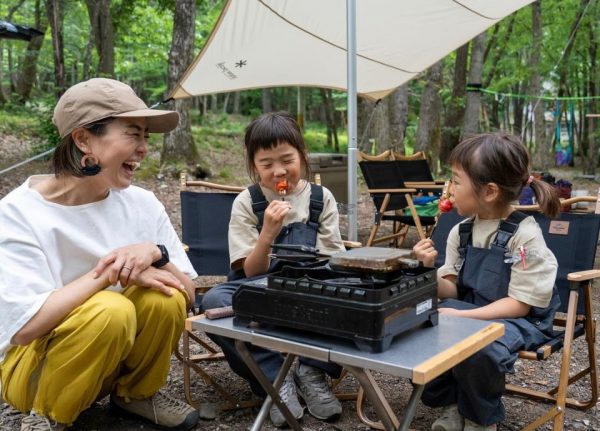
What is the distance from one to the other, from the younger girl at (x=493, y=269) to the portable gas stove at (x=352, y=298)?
51cm

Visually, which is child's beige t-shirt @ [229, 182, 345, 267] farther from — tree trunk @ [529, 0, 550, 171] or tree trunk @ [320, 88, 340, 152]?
tree trunk @ [320, 88, 340, 152]

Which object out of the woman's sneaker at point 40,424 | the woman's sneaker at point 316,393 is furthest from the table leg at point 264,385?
the woman's sneaker at point 40,424

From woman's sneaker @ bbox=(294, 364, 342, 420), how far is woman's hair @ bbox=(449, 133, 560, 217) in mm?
1102

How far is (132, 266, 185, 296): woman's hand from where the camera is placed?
2.39m

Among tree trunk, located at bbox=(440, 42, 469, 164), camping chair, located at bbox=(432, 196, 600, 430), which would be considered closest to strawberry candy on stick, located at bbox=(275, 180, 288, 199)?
camping chair, located at bbox=(432, 196, 600, 430)

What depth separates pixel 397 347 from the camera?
1737 mm

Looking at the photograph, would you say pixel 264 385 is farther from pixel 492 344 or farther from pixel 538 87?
pixel 538 87

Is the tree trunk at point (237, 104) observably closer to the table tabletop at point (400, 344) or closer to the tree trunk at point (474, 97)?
the tree trunk at point (474, 97)

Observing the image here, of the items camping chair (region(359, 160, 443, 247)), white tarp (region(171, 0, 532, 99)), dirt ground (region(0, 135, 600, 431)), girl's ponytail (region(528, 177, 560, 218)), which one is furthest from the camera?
camping chair (region(359, 160, 443, 247))

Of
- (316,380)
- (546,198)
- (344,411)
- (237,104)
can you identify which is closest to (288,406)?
(316,380)

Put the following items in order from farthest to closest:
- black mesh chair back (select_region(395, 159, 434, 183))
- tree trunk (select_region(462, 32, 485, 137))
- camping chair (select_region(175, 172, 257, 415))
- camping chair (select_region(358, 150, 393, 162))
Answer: tree trunk (select_region(462, 32, 485, 137)), black mesh chair back (select_region(395, 159, 434, 183)), camping chair (select_region(358, 150, 393, 162)), camping chair (select_region(175, 172, 257, 415))

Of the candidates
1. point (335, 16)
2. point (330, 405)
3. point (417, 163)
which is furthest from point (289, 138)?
point (417, 163)

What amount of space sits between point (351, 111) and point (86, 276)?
2.85 meters

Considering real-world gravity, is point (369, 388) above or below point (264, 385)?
above
